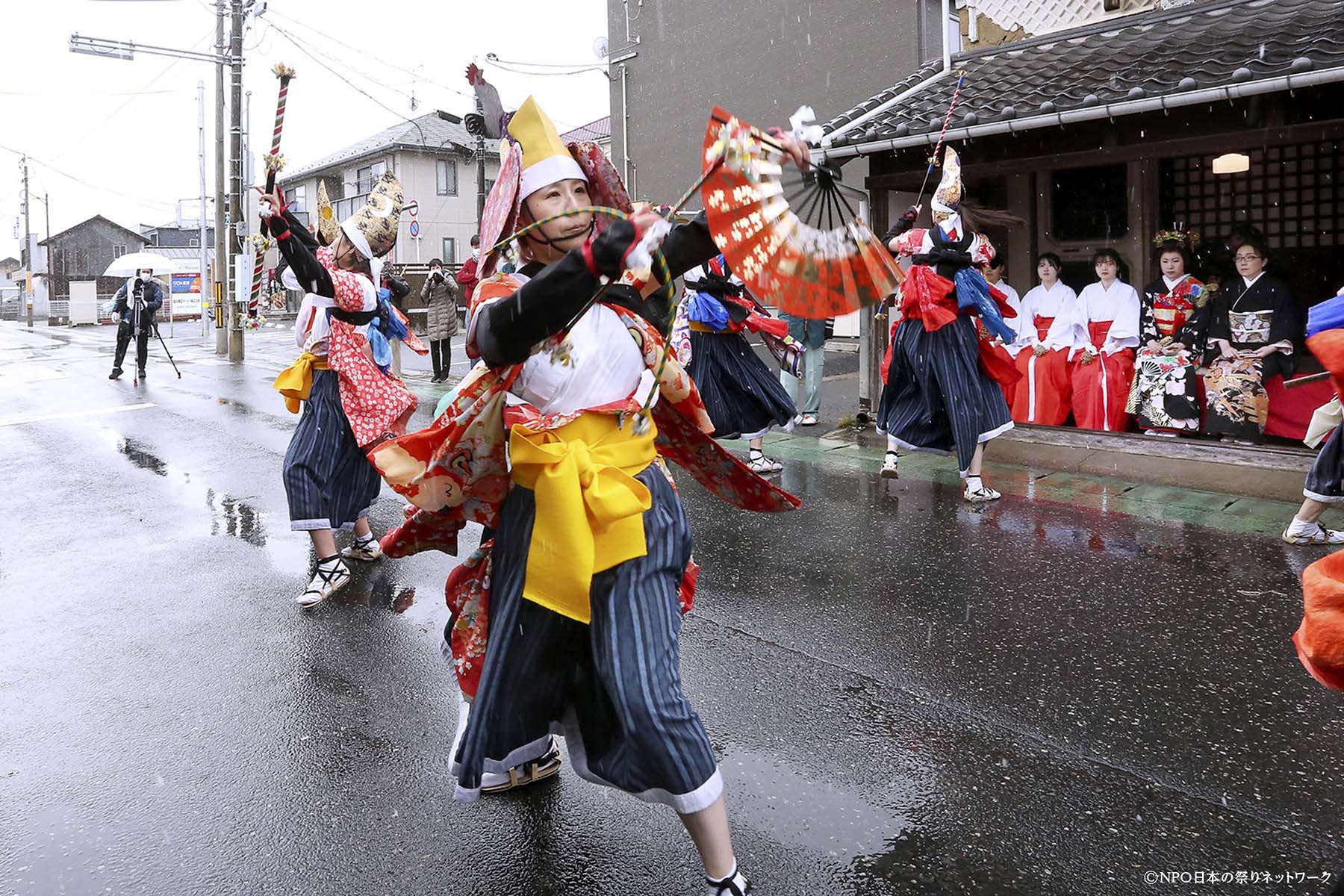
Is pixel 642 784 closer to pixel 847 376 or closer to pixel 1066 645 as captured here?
pixel 1066 645

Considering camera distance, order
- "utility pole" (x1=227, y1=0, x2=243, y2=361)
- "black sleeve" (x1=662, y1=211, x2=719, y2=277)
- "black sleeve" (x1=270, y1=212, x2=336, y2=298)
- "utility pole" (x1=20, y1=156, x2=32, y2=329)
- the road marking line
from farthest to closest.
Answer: "utility pole" (x1=20, y1=156, x2=32, y2=329) → "utility pole" (x1=227, y1=0, x2=243, y2=361) → the road marking line → "black sleeve" (x1=270, y1=212, x2=336, y2=298) → "black sleeve" (x1=662, y1=211, x2=719, y2=277)

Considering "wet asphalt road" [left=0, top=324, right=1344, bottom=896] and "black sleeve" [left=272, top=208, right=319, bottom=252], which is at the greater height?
"black sleeve" [left=272, top=208, right=319, bottom=252]

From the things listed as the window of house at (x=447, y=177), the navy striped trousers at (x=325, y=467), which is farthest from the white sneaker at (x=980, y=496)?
the window of house at (x=447, y=177)

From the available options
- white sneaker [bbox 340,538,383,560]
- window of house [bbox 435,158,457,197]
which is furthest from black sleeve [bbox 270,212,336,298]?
window of house [bbox 435,158,457,197]

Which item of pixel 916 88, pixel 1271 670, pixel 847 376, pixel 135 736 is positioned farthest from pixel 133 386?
pixel 1271 670

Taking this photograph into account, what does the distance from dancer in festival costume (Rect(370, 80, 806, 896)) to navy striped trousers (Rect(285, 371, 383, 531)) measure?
2.63m

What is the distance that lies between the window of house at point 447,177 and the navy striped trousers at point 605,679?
36926 millimetres

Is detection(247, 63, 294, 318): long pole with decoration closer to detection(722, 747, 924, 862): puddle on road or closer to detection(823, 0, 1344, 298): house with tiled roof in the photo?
detection(722, 747, 924, 862): puddle on road

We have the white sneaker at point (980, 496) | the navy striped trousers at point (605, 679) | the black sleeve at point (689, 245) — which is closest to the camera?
the navy striped trousers at point (605, 679)

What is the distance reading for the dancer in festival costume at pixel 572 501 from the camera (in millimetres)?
2320

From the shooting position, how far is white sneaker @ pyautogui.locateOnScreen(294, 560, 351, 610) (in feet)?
16.2

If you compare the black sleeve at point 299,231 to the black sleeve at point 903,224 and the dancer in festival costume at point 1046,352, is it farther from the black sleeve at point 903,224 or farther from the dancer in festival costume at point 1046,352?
the dancer in festival costume at point 1046,352

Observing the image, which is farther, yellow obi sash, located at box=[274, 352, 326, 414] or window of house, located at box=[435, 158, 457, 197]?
window of house, located at box=[435, 158, 457, 197]

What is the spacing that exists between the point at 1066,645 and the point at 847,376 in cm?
1075
